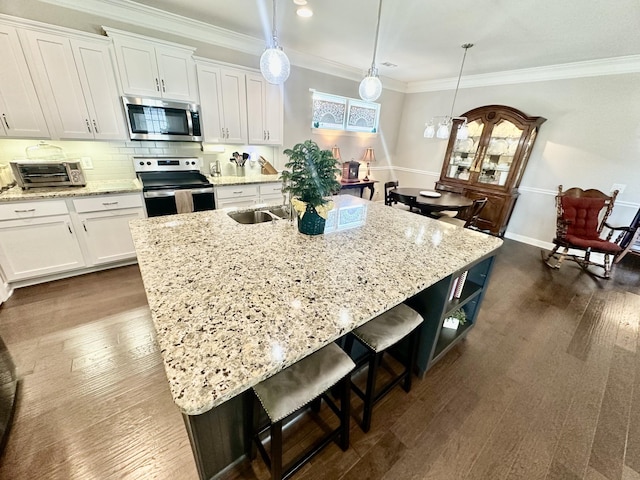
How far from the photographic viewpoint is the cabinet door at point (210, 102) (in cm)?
296

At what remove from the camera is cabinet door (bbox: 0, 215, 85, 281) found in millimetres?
2266

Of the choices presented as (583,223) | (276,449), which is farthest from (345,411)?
(583,223)

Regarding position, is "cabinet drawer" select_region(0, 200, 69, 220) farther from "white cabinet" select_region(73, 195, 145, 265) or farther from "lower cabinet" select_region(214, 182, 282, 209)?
"lower cabinet" select_region(214, 182, 282, 209)

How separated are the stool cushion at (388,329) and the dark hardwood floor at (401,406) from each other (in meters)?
0.60

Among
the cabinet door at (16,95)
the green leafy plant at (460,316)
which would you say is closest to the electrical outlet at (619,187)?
the green leafy plant at (460,316)

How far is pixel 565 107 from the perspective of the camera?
12.0ft

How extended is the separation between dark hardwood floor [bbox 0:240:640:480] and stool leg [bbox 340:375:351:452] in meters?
0.08

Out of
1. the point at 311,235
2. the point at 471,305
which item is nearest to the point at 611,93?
the point at 471,305

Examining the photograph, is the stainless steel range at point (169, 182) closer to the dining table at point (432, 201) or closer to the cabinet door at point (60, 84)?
the cabinet door at point (60, 84)

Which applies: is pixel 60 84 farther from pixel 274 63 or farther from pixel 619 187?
pixel 619 187

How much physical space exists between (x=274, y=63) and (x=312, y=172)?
30.8 inches

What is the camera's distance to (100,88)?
250cm

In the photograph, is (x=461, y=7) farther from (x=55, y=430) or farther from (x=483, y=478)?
(x=55, y=430)

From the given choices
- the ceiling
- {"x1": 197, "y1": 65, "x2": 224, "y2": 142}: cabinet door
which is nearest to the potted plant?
the ceiling
